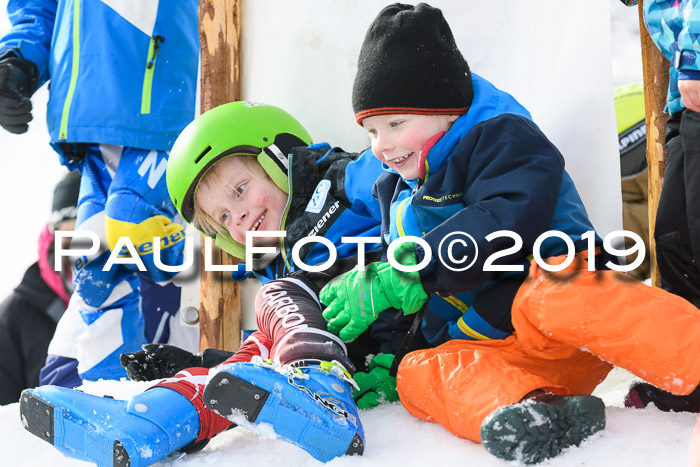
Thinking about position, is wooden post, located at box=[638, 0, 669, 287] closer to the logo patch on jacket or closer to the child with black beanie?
the child with black beanie

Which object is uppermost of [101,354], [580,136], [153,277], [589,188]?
[580,136]

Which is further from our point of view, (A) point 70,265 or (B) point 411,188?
(A) point 70,265

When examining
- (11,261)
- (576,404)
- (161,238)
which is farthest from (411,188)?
(11,261)

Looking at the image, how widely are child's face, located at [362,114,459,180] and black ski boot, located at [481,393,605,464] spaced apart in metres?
0.66

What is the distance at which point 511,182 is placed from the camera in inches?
55.9

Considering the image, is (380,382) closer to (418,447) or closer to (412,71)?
(418,447)

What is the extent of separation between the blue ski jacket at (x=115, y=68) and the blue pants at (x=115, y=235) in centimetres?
10

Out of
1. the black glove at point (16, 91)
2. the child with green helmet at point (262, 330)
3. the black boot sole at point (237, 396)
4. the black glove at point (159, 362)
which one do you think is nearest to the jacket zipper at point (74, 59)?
the black glove at point (16, 91)

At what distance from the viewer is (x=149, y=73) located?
2676 mm

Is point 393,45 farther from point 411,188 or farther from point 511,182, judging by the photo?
point 511,182

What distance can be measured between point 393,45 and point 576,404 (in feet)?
2.95

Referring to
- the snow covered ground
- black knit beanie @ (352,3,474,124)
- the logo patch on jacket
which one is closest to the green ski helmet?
the logo patch on jacket

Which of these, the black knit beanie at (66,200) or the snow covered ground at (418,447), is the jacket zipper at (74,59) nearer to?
the black knit beanie at (66,200)

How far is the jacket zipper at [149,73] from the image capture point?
104 inches
